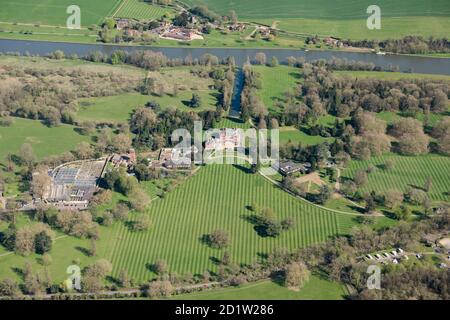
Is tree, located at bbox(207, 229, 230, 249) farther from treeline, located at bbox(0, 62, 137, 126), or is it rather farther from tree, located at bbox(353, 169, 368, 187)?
treeline, located at bbox(0, 62, 137, 126)

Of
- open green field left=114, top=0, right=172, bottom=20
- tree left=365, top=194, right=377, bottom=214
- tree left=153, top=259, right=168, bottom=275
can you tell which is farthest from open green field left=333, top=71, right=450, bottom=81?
tree left=153, top=259, right=168, bottom=275

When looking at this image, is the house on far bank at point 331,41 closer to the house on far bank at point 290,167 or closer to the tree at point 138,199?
the house on far bank at point 290,167

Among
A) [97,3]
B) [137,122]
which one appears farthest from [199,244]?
[97,3]

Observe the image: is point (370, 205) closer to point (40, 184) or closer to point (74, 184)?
point (74, 184)

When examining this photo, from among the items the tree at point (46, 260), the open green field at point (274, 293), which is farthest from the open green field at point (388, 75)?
the tree at point (46, 260)

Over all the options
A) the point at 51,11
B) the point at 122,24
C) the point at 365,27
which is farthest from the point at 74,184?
the point at 365,27

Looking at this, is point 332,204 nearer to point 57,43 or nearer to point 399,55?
point 399,55
